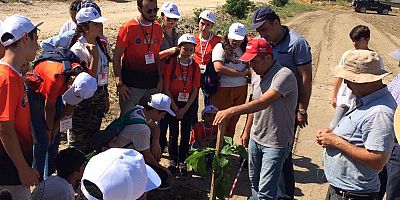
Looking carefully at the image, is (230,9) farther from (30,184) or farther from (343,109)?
(30,184)

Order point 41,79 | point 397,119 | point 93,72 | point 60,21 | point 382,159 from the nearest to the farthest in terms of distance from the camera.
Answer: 1. point 397,119
2. point 382,159
3. point 41,79
4. point 93,72
5. point 60,21

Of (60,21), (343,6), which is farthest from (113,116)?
(343,6)

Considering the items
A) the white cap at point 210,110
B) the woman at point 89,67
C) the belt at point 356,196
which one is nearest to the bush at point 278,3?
the white cap at point 210,110

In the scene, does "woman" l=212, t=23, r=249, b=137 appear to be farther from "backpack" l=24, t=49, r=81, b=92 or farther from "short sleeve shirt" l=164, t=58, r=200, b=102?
"backpack" l=24, t=49, r=81, b=92

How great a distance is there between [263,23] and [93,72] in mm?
1814

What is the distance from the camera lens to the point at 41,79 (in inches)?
169

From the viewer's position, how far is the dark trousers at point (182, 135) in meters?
6.08

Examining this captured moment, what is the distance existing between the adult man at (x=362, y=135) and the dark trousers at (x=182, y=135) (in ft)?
8.64

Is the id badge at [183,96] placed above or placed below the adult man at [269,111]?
below

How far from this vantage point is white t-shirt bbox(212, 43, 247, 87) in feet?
20.4

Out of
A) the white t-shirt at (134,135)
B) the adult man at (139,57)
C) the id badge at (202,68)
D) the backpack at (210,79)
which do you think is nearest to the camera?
the white t-shirt at (134,135)

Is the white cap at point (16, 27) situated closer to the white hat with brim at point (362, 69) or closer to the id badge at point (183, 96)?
the white hat with brim at point (362, 69)

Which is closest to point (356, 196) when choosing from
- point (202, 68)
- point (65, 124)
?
point (65, 124)

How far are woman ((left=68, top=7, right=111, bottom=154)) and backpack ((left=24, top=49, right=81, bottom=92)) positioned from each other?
0.46m
